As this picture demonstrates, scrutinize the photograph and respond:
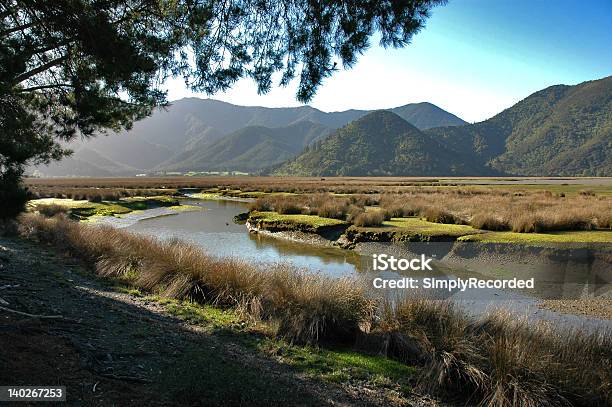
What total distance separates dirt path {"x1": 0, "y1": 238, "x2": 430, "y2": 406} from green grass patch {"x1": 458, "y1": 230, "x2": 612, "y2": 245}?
12165 millimetres

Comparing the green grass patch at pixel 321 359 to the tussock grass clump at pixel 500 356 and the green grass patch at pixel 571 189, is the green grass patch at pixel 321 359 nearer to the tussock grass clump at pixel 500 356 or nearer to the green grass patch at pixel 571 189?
the tussock grass clump at pixel 500 356

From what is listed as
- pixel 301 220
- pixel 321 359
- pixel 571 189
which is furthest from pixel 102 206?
pixel 571 189

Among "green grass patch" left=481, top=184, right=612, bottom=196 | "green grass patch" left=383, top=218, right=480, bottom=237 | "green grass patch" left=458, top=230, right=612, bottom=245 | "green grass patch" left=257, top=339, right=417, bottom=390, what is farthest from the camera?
"green grass patch" left=481, top=184, right=612, bottom=196

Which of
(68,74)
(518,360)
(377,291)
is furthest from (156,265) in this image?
(518,360)

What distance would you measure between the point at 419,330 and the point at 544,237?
37.3 feet

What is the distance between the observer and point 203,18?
22.8ft

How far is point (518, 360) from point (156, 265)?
319 inches

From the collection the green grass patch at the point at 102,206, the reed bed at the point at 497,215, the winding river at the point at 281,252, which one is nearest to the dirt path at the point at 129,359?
the winding river at the point at 281,252

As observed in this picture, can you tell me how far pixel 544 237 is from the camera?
16344mm

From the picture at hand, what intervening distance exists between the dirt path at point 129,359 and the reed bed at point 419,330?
4.65ft

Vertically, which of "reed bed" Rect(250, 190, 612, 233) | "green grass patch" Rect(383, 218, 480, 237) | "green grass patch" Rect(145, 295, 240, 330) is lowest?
"green grass patch" Rect(145, 295, 240, 330)

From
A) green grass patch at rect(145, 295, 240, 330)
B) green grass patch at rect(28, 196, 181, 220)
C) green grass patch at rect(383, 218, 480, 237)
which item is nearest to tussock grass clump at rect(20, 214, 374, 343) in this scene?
green grass patch at rect(145, 295, 240, 330)

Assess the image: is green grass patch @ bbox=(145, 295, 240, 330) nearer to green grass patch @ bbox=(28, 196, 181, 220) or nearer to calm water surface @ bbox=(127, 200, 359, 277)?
calm water surface @ bbox=(127, 200, 359, 277)

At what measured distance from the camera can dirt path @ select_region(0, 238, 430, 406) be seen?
14.9 feet
